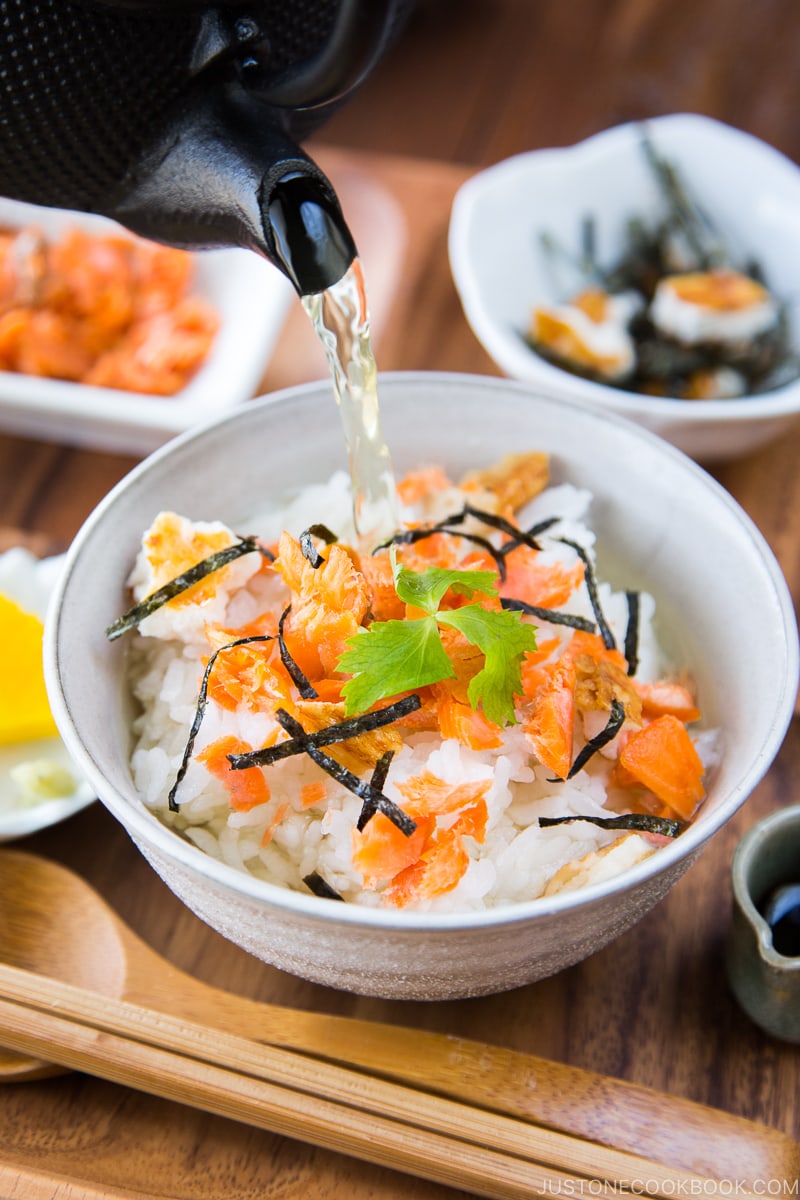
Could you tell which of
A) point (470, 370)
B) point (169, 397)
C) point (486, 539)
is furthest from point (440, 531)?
point (169, 397)

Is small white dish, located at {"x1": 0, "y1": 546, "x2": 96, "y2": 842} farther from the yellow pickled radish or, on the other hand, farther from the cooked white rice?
the cooked white rice

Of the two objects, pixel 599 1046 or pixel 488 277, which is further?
pixel 488 277

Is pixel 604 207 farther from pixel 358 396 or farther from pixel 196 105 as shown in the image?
pixel 196 105

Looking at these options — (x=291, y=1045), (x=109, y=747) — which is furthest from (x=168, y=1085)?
(x=109, y=747)

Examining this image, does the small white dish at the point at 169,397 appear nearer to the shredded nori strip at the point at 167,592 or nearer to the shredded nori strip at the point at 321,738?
the shredded nori strip at the point at 167,592

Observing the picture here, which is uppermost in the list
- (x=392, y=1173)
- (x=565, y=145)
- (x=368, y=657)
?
(x=368, y=657)

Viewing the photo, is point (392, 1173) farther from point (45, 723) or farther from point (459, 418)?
point (459, 418)
